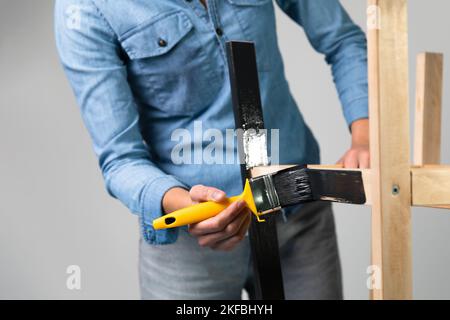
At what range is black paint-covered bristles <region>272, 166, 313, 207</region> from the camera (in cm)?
67

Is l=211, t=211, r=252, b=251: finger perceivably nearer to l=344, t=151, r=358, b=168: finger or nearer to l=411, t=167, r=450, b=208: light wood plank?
l=344, t=151, r=358, b=168: finger

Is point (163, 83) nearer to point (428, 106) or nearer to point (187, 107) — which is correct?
point (187, 107)

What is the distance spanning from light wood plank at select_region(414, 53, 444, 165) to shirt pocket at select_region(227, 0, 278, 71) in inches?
9.4

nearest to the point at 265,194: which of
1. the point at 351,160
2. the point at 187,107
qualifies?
the point at 351,160

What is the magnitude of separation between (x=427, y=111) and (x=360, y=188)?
47cm

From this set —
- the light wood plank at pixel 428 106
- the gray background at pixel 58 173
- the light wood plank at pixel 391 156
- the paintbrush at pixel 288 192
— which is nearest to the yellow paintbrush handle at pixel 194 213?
the paintbrush at pixel 288 192

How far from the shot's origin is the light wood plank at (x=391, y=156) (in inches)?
22.7

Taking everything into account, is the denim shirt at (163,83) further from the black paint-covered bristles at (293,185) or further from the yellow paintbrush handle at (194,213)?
the black paint-covered bristles at (293,185)

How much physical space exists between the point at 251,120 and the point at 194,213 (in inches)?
5.5

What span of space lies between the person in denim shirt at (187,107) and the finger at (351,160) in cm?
5

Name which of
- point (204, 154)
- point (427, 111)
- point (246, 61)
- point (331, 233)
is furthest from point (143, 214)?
point (427, 111)

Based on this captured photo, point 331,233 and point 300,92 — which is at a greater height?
point 300,92

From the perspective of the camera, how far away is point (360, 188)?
621 millimetres
